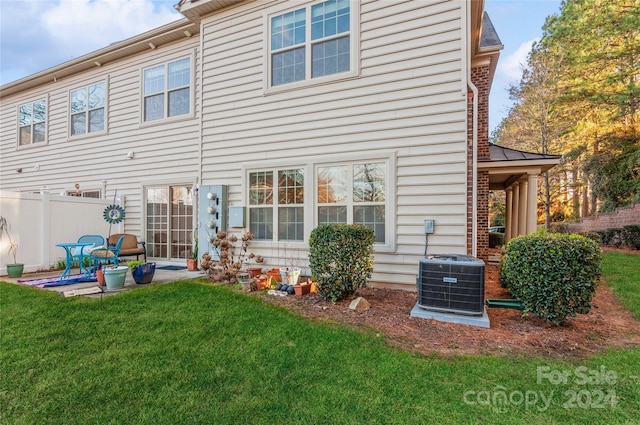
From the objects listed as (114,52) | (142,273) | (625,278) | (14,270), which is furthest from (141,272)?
(625,278)

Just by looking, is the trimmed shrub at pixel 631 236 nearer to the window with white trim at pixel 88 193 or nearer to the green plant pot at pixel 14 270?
the window with white trim at pixel 88 193

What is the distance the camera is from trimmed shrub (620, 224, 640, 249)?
1027cm

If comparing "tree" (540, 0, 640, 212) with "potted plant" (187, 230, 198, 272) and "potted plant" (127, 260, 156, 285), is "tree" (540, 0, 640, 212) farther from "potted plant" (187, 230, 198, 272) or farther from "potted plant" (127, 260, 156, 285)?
"potted plant" (127, 260, 156, 285)

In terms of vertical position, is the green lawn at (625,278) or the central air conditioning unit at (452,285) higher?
the central air conditioning unit at (452,285)

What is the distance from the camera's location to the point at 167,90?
26.1 ft

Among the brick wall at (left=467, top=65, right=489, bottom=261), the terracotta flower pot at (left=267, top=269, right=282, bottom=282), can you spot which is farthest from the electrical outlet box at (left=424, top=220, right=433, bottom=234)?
the terracotta flower pot at (left=267, top=269, right=282, bottom=282)

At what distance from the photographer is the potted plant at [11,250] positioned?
6.20 metres

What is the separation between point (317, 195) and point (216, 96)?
3418mm

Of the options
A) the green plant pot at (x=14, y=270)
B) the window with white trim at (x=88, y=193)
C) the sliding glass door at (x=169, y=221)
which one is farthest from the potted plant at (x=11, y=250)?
the window with white trim at (x=88, y=193)

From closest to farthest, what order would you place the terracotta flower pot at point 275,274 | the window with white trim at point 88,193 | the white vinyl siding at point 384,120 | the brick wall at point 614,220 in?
1. the white vinyl siding at point 384,120
2. the terracotta flower pot at point 275,274
3. the window with white trim at point 88,193
4. the brick wall at point 614,220

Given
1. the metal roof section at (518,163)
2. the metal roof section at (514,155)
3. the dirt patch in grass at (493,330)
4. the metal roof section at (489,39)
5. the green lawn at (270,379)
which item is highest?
the metal roof section at (489,39)

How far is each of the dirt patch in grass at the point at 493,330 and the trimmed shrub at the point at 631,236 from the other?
8234mm

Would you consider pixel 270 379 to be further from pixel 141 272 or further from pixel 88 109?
pixel 88 109

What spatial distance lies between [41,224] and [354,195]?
7017 mm
